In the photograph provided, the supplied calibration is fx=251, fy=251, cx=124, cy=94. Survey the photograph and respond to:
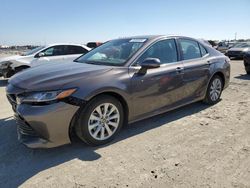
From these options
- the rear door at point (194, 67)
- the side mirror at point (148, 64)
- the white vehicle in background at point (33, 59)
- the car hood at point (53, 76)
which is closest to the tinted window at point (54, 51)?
the white vehicle in background at point (33, 59)

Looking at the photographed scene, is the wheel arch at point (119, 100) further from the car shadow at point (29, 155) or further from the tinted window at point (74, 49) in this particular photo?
the tinted window at point (74, 49)

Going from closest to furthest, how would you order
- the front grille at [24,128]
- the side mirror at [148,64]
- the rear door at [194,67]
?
1. the front grille at [24,128]
2. the side mirror at [148,64]
3. the rear door at [194,67]

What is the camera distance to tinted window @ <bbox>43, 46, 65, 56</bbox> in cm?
929

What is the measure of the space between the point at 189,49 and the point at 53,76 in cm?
287

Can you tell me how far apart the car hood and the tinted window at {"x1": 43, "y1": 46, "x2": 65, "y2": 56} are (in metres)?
5.68

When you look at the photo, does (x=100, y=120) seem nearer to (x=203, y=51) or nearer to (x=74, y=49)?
(x=203, y=51)

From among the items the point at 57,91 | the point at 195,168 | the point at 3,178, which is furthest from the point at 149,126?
the point at 3,178

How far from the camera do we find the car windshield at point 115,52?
13.6ft

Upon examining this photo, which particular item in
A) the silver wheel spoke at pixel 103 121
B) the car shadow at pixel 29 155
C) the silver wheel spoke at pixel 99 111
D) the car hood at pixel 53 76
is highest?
the car hood at pixel 53 76

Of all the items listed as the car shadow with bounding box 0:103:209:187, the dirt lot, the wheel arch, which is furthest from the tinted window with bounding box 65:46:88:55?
the wheel arch

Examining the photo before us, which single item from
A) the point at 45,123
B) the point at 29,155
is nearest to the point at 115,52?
the point at 45,123

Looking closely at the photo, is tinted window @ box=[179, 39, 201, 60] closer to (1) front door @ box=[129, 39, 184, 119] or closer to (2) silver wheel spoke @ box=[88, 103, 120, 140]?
(1) front door @ box=[129, 39, 184, 119]

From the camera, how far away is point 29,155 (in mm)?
3373

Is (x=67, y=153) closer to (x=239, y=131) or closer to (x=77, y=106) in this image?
(x=77, y=106)
